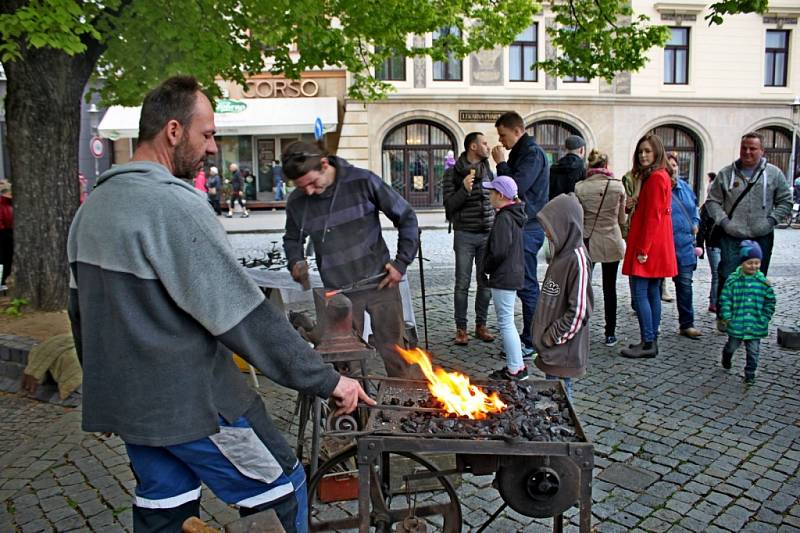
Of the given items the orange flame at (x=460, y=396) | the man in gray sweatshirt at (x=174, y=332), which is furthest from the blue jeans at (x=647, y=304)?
the man in gray sweatshirt at (x=174, y=332)

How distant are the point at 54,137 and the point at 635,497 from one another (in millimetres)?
6813

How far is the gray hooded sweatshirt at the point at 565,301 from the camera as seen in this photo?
4230mm

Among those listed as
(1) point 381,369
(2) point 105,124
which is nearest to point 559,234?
(1) point 381,369

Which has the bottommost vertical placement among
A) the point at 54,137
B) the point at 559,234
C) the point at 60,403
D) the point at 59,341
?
the point at 60,403

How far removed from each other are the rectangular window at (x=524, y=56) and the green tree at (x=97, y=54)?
55.7 feet

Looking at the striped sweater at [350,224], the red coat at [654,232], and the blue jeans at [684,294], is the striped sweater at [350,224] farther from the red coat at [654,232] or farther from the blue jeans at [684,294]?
the blue jeans at [684,294]

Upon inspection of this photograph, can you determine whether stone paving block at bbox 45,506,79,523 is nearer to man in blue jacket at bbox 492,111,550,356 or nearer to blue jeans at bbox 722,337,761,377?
man in blue jacket at bbox 492,111,550,356

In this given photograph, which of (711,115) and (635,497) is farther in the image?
(711,115)

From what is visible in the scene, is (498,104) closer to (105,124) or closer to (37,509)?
(105,124)

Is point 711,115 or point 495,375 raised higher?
point 711,115

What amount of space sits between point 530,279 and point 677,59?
2387cm

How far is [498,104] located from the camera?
1005 inches

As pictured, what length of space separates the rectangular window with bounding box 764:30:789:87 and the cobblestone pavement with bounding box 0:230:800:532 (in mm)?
24580

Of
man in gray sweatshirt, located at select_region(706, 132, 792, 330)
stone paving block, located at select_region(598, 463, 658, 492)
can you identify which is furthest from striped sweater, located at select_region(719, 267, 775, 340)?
stone paving block, located at select_region(598, 463, 658, 492)
